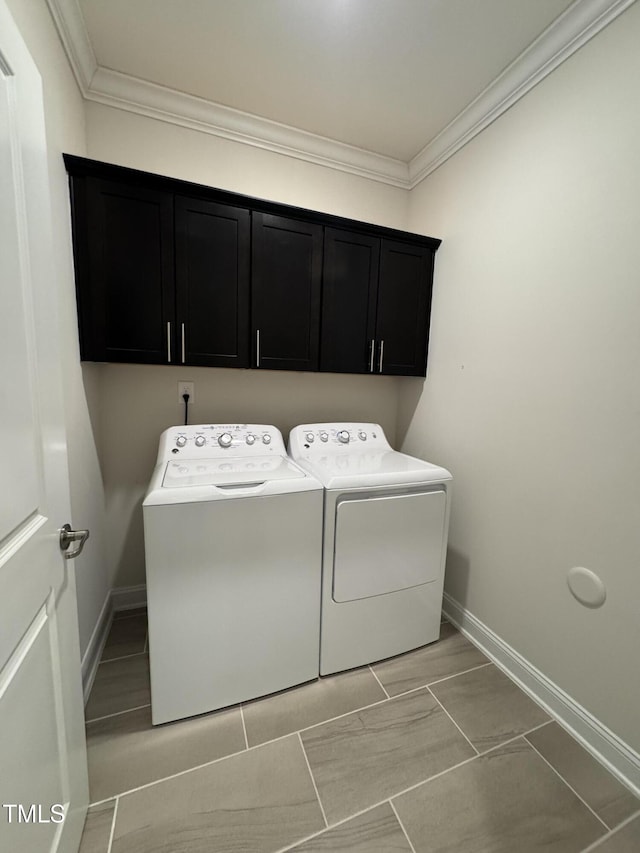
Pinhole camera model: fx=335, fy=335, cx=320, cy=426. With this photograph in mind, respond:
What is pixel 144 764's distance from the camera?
1.14 meters

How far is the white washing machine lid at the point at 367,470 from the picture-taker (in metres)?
1.42

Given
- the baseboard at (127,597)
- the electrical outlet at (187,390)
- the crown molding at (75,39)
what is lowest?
the baseboard at (127,597)

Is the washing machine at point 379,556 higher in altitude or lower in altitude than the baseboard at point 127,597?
higher

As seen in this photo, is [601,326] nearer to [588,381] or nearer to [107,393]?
[588,381]

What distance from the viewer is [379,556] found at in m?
1.50

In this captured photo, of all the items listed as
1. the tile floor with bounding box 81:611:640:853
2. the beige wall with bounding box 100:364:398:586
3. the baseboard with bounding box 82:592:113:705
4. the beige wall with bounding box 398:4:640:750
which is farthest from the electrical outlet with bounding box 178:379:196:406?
the beige wall with bounding box 398:4:640:750

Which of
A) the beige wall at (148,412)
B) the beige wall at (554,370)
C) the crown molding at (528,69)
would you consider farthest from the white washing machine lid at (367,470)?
the crown molding at (528,69)

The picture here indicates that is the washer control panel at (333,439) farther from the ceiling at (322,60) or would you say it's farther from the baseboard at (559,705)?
the ceiling at (322,60)

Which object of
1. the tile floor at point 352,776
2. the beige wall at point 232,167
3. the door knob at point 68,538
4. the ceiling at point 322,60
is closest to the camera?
the door knob at point 68,538

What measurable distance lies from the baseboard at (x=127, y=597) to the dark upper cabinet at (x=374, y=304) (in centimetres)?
168

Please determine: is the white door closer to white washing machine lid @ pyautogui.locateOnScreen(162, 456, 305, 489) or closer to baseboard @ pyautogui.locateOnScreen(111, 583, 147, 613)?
white washing machine lid @ pyautogui.locateOnScreen(162, 456, 305, 489)

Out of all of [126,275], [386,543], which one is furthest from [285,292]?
[386,543]

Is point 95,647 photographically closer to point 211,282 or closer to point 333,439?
point 333,439

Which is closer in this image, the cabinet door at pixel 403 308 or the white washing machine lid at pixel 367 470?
the white washing machine lid at pixel 367 470
